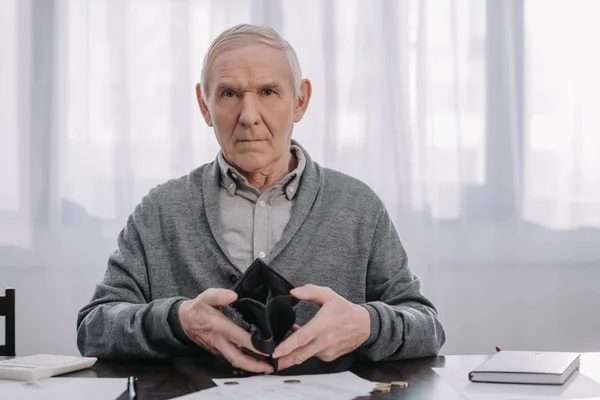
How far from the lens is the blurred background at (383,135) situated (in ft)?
9.62

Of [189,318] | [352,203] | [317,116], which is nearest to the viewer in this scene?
[189,318]

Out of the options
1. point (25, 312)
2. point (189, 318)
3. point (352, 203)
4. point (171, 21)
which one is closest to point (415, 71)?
point (171, 21)

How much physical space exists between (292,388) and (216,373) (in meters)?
0.18

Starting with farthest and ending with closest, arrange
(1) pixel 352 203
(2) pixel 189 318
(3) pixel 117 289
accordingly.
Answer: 1. (1) pixel 352 203
2. (3) pixel 117 289
3. (2) pixel 189 318

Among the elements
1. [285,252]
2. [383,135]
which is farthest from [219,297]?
[383,135]

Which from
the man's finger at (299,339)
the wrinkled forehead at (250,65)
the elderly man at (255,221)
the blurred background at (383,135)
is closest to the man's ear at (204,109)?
the elderly man at (255,221)

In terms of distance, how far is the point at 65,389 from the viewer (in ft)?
4.09

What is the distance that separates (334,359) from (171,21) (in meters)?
1.84

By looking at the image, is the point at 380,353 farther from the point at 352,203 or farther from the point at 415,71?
the point at 415,71

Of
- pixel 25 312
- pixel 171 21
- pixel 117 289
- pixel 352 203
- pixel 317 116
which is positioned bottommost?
pixel 25 312

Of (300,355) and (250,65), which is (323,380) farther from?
(250,65)

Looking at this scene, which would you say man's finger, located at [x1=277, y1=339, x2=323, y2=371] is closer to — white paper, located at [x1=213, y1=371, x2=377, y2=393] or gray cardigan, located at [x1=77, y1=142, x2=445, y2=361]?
white paper, located at [x1=213, y1=371, x2=377, y2=393]

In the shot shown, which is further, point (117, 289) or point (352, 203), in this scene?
point (352, 203)

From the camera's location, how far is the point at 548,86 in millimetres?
3018
